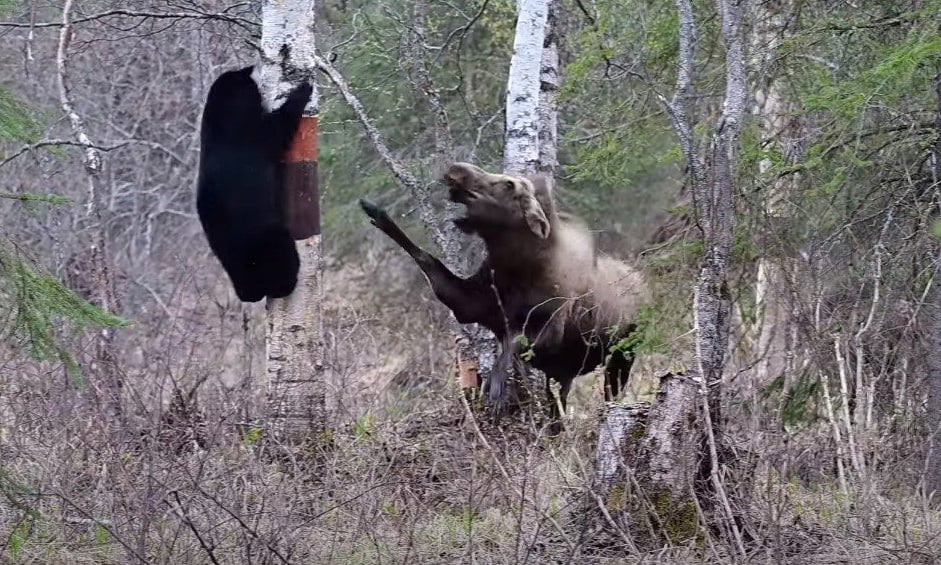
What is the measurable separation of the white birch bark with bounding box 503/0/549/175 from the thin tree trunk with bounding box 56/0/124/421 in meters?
3.03

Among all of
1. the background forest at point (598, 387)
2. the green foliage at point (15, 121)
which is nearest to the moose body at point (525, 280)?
the background forest at point (598, 387)

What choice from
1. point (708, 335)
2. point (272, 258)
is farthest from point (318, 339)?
point (708, 335)

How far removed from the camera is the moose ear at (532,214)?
832 cm

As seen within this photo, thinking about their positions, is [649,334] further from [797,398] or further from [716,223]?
[797,398]

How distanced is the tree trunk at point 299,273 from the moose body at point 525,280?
68 cm

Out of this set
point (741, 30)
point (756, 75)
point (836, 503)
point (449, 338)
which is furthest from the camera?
point (449, 338)

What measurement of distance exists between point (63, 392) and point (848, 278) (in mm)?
5382

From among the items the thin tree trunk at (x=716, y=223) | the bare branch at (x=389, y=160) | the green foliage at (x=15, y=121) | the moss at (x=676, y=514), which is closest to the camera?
the green foliage at (x=15, y=121)

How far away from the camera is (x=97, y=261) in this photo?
8992 mm

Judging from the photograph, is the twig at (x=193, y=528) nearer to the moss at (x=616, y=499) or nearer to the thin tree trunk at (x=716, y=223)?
the moss at (x=616, y=499)

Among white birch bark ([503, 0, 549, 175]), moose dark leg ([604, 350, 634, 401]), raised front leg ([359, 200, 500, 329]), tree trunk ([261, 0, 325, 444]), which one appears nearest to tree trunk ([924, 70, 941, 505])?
moose dark leg ([604, 350, 634, 401])

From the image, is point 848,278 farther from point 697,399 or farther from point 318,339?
point 318,339

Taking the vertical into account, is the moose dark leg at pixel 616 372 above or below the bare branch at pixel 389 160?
below

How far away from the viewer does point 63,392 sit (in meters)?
7.73
